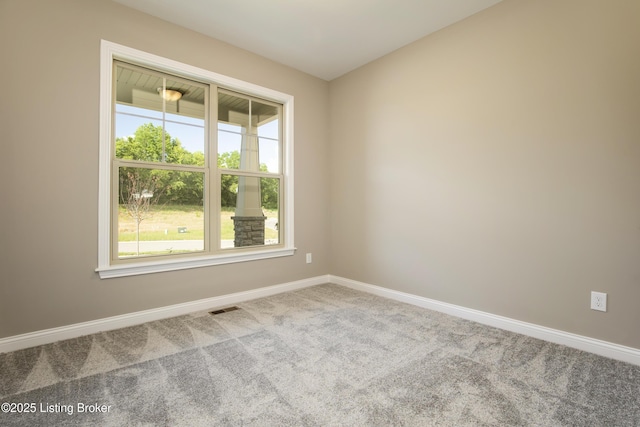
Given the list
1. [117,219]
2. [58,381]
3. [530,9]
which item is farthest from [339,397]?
[530,9]

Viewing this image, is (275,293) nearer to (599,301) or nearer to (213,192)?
(213,192)

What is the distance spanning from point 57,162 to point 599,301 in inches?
159

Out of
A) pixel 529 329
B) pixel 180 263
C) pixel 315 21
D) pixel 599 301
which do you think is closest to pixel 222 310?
pixel 180 263

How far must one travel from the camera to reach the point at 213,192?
305 centimetres

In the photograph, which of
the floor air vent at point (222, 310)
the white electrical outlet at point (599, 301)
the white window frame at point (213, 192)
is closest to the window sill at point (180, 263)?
the white window frame at point (213, 192)

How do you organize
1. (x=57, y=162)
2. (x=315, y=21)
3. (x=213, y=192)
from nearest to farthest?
1. (x=57, y=162)
2. (x=315, y=21)
3. (x=213, y=192)

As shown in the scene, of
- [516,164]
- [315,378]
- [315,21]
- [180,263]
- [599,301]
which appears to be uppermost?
[315,21]

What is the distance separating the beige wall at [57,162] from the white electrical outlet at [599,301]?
3321 mm

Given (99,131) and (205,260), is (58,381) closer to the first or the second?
(205,260)

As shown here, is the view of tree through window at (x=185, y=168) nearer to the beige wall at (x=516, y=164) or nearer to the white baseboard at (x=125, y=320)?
the white baseboard at (x=125, y=320)

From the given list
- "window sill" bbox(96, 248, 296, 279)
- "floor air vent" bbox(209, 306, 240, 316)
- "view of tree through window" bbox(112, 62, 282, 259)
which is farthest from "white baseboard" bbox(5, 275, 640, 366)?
"view of tree through window" bbox(112, 62, 282, 259)

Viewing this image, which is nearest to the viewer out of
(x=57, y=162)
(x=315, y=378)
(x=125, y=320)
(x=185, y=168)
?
(x=315, y=378)

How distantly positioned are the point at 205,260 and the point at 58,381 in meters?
1.39

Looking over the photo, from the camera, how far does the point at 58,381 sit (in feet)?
5.52
